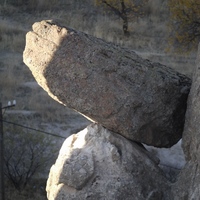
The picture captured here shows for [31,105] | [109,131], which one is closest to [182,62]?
[31,105]

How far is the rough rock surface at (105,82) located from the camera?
6703mm

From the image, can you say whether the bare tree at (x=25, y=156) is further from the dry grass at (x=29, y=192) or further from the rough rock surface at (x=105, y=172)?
the rough rock surface at (x=105, y=172)

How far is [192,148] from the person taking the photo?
6527mm

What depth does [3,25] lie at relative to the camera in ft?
76.1

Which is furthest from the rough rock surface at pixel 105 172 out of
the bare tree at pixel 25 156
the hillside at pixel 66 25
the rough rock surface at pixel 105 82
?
the hillside at pixel 66 25

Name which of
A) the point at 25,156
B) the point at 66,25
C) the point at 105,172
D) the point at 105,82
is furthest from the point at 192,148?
the point at 66,25

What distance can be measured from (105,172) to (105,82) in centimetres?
107

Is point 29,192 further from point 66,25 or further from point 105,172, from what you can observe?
point 66,25

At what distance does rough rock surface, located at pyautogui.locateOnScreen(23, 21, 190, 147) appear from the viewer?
670cm

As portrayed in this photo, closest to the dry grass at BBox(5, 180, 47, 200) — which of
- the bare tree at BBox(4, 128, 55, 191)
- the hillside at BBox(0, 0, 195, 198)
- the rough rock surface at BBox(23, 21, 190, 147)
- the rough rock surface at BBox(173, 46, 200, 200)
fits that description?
the bare tree at BBox(4, 128, 55, 191)

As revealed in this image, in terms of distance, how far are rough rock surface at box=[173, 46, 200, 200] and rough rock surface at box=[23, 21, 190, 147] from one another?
1.37ft

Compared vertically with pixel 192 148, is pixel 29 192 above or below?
below

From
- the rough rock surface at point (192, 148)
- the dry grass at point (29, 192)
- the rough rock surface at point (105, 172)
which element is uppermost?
the rough rock surface at point (192, 148)

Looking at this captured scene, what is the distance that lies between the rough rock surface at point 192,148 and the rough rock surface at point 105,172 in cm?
39
